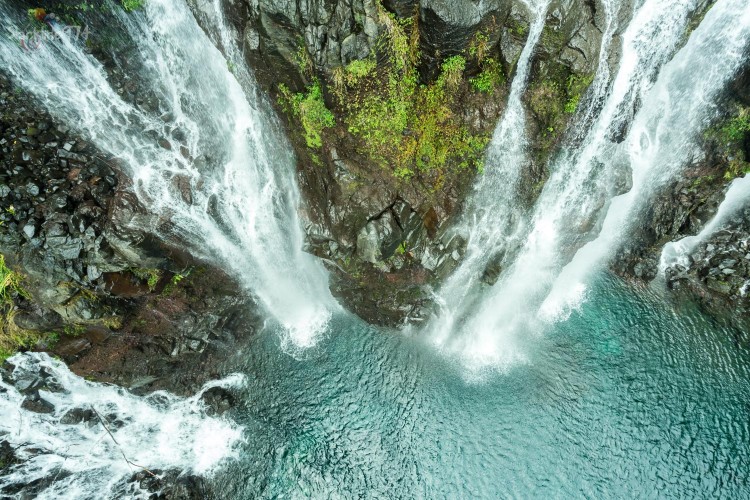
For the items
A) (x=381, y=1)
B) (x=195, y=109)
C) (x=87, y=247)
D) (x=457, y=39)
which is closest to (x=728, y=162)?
(x=457, y=39)

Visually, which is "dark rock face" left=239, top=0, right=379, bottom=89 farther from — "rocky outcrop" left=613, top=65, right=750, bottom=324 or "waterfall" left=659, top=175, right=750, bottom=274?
"waterfall" left=659, top=175, right=750, bottom=274

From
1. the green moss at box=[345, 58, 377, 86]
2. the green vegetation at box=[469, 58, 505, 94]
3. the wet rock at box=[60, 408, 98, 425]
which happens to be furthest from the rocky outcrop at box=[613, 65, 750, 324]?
the wet rock at box=[60, 408, 98, 425]

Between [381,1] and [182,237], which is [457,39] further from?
[182,237]

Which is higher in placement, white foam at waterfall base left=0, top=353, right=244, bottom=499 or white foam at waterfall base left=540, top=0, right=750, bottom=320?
white foam at waterfall base left=540, top=0, right=750, bottom=320

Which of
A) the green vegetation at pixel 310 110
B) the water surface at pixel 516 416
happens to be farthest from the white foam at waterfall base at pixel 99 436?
the green vegetation at pixel 310 110

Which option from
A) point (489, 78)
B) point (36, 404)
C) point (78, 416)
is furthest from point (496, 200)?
point (36, 404)

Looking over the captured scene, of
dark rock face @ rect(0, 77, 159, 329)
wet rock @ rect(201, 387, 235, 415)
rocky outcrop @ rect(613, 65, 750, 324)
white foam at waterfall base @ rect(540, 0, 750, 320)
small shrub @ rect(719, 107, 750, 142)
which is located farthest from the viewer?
wet rock @ rect(201, 387, 235, 415)

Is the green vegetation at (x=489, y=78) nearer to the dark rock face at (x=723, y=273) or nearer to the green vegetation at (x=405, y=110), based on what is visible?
the green vegetation at (x=405, y=110)
